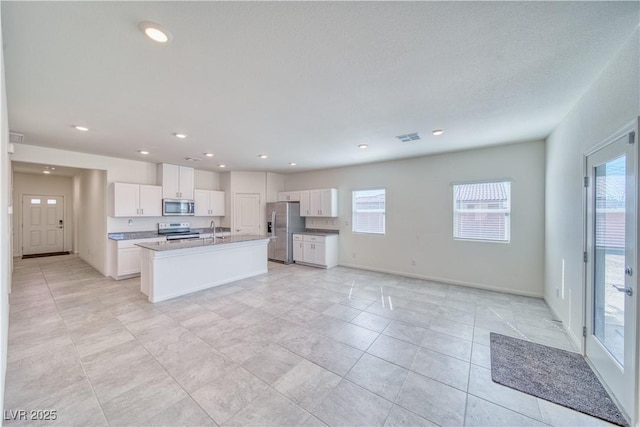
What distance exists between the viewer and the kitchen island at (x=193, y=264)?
4086 millimetres

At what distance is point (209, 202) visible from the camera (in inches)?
281

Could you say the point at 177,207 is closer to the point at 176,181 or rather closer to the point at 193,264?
the point at 176,181

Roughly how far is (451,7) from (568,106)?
246 centimetres

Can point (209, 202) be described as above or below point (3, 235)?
above

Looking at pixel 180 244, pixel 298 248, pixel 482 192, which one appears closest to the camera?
pixel 180 244

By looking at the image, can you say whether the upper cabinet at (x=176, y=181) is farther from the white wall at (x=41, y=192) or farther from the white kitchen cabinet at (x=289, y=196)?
the white wall at (x=41, y=192)

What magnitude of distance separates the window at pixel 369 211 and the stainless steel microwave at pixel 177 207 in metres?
4.24

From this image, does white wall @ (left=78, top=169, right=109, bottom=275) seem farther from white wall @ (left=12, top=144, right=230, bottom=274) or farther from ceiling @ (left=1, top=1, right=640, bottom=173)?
ceiling @ (left=1, top=1, right=640, bottom=173)

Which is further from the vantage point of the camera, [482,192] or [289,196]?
[289,196]

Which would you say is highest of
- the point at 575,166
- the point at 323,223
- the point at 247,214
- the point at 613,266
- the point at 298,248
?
the point at 575,166

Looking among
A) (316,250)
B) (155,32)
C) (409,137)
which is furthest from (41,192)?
(409,137)

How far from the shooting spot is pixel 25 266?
6363 mm

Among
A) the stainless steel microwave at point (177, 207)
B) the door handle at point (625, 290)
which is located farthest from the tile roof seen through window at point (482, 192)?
the stainless steel microwave at point (177, 207)

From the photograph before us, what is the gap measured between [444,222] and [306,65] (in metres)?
4.25
